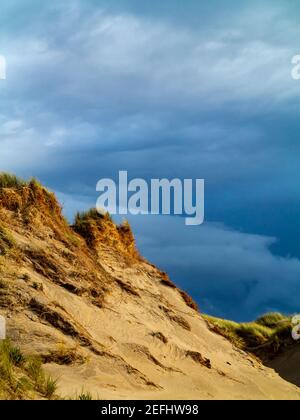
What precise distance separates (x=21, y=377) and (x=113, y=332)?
4.20 metres

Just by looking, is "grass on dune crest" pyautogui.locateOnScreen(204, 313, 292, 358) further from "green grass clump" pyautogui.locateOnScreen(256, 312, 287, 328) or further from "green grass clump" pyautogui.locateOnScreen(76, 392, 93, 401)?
"green grass clump" pyautogui.locateOnScreen(76, 392, 93, 401)

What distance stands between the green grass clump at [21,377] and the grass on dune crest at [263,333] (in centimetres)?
1255

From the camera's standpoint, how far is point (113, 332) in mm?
13367

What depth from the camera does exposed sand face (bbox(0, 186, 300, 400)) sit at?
1093cm

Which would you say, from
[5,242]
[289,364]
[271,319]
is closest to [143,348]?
[5,242]

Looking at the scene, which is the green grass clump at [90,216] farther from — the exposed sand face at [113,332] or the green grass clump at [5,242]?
the green grass clump at [5,242]

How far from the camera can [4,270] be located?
1260 centimetres

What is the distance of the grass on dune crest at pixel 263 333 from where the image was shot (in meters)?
23.7

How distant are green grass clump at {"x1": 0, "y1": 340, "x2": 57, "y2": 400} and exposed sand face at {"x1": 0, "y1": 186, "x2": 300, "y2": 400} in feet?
1.09

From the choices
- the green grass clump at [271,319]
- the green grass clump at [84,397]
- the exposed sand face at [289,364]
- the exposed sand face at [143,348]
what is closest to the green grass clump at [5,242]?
the exposed sand face at [143,348]

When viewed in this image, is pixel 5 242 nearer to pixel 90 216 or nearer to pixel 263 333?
pixel 90 216

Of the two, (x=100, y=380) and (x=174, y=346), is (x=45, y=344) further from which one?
(x=174, y=346)

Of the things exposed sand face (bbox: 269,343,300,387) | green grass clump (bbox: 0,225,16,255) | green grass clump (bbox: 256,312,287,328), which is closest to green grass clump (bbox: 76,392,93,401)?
green grass clump (bbox: 0,225,16,255)
